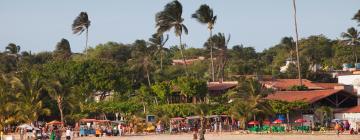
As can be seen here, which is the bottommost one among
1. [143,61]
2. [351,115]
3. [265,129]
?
[265,129]

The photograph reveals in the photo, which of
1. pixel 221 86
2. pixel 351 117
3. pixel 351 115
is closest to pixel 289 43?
pixel 221 86

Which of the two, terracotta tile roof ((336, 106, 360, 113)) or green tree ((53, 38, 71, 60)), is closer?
terracotta tile roof ((336, 106, 360, 113))

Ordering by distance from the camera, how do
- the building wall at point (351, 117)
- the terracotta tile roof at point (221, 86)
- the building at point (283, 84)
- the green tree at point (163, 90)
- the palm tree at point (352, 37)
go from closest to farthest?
the building wall at point (351, 117) → the green tree at point (163, 90) → the terracotta tile roof at point (221, 86) → the building at point (283, 84) → the palm tree at point (352, 37)

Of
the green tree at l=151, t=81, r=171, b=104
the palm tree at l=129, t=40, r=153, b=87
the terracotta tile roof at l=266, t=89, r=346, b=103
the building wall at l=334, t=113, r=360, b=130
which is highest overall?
the palm tree at l=129, t=40, r=153, b=87

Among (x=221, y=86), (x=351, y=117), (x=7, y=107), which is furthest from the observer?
(x=221, y=86)

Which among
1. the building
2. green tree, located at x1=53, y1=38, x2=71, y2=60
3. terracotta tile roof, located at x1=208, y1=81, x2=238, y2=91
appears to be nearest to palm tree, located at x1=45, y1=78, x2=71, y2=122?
terracotta tile roof, located at x1=208, y1=81, x2=238, y2=91

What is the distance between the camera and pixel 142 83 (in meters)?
84.7

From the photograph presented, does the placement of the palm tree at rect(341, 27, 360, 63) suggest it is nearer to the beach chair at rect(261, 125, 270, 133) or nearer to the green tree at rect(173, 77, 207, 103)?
the green tree at rect(173, 77, 207, 103)

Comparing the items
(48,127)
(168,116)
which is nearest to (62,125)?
(48,127)

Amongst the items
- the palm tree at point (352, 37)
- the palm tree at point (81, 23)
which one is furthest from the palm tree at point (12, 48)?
the palm tree at point (352, 37)

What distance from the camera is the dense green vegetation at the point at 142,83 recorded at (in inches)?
2288

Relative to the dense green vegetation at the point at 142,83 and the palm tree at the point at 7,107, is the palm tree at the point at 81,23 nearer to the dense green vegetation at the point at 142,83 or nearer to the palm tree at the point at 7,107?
the dense green vegetation at the point at 142,83

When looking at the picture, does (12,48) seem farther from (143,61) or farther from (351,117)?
(351,117)

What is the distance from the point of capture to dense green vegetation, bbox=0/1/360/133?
5812 centimetres
